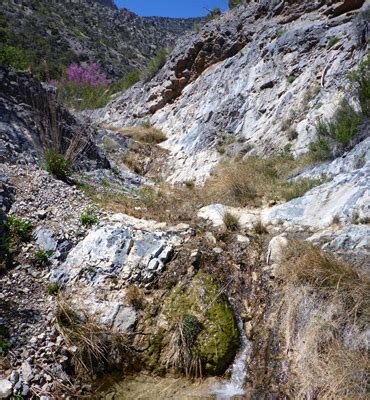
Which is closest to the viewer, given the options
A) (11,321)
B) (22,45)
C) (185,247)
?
(11,321)

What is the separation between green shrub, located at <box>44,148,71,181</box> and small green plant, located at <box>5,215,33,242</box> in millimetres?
1470

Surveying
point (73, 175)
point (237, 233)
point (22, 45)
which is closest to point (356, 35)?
point (237, 233)

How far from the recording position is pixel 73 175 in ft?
22.8

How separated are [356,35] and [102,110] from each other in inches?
555

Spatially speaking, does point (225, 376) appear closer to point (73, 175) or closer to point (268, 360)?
point (268, 360)

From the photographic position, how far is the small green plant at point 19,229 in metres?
4.75

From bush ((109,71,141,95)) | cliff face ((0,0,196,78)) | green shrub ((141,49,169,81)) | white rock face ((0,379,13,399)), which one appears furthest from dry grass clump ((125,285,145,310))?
cliff face ((0,0,196,78))

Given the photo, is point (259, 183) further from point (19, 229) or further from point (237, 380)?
point (19, 229)

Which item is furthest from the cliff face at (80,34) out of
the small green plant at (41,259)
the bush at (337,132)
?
the small green plant at (41,259)

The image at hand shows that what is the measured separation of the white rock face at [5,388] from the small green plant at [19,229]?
1981 millimetres

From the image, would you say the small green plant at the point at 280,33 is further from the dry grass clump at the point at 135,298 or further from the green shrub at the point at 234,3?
the dry grass clump at the point at 135,298

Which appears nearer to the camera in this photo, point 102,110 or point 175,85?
point 175,85

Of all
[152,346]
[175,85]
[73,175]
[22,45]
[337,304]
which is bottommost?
[152,346]

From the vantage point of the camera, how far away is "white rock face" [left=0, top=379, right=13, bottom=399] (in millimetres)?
3035
